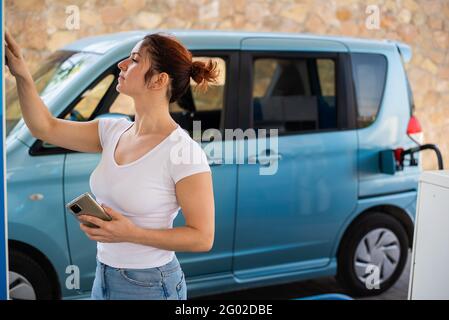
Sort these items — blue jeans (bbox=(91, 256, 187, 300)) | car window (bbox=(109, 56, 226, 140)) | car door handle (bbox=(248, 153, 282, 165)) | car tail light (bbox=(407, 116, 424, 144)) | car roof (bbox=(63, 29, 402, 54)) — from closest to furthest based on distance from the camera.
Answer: blue jeans (bbox=(91, 256, 187, 300)) → car roof (bbox=(63, 29, 402, 54)) → car door handle (bbox=(248, 153, 282, 165)) → car window (bbox=(109, 56, 226, 140)) → car tail light (bbox=(407, 116, 424, 144))

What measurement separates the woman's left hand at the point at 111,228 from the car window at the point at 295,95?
7.05ft

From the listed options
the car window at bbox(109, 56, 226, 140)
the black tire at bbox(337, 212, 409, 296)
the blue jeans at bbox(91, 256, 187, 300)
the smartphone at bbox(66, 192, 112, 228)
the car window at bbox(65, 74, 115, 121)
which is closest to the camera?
the smartphone at bbox(66, 192, 112, 228)

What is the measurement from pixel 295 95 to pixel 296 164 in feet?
1.69

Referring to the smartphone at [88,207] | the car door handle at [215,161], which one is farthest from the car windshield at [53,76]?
the smartphone at [88,207]

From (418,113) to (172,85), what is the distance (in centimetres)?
512

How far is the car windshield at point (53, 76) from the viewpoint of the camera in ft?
11.0

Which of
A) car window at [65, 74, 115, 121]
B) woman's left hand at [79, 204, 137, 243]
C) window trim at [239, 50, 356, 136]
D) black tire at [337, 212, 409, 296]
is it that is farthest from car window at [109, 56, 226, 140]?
woman's left hand at [79, 204, 137, 243]

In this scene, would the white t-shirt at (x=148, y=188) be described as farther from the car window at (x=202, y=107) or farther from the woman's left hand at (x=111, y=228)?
the car window at (x=202, y=107)

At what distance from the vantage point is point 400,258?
164 inches

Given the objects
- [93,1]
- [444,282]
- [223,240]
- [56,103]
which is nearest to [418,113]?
[93,1]

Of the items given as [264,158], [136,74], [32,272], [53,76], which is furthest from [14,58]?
[264,158]

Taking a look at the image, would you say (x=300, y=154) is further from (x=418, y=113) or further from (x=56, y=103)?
(x=418, y=113)

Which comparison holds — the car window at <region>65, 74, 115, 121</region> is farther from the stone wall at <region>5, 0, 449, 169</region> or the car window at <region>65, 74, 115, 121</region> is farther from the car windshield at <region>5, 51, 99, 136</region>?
the stone wall at <region>5, 0, 449, 169</region>

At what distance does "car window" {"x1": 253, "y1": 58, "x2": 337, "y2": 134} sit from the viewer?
3.82 m
